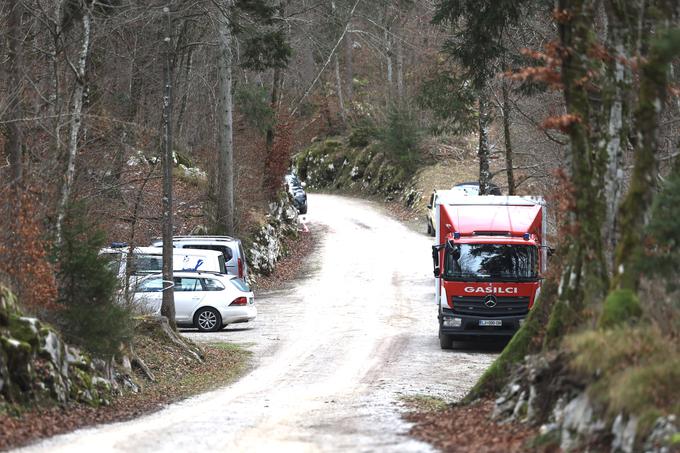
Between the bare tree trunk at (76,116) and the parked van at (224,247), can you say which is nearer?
the bare tree trunk at (76,116)

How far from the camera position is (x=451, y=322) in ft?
78.7

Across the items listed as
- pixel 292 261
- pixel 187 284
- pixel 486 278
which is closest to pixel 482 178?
pixel 292 261

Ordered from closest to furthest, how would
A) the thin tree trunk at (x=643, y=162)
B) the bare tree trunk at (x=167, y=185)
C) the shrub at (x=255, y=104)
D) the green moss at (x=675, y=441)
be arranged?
the green moss at (x=675, y=441), the thin tree trunk at (x=643, y=162), the bare tree trunk at (x=167, y=185), the shrub at (x=255, y=104)

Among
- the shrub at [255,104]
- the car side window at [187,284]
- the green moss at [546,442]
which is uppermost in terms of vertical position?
the shrub at [255,104]

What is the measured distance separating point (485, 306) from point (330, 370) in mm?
4949

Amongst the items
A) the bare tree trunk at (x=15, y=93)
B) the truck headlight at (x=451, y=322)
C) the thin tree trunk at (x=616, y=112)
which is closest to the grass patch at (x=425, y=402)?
the thin tree trunk at (x=616, y=112)

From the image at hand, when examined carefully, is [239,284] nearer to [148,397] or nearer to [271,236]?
[148,397]

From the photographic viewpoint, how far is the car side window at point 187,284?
2750 cm

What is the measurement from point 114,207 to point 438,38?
93.9 feet

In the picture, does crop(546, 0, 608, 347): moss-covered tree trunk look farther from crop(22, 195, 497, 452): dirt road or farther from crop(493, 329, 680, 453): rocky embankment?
crop(22, 195, 497, 452): dirt road

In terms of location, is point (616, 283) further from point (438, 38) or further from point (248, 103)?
point (438, 38)

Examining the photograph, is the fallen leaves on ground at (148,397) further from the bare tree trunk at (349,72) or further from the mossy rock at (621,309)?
the bare tree trunk at (349,72)

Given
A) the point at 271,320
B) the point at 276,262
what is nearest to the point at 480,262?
the point at 271,320

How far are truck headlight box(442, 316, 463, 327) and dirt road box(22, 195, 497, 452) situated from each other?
0.70 metres
